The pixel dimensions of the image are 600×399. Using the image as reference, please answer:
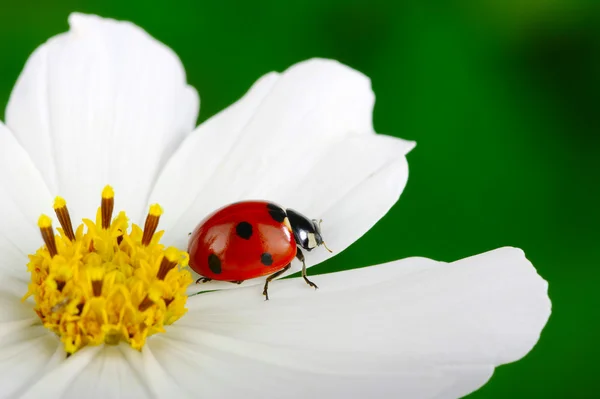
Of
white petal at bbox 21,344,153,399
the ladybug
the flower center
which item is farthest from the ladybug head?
white petal at bbox 21,344,153,399

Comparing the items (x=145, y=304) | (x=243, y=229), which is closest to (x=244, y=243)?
(x=243, y=229)

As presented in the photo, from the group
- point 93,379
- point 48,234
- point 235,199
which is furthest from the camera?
point 235,199

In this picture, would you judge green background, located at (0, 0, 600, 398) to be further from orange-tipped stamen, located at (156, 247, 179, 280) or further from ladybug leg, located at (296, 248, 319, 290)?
orange-tipped stamen, located at (156, 247, 179, 280)

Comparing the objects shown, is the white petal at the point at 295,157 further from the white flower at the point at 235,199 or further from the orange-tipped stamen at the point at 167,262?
the orange-tipped stamen at the point at 167,262

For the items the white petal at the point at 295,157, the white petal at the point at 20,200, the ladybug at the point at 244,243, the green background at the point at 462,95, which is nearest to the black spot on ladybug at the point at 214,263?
the ladybug at the point at 244,243

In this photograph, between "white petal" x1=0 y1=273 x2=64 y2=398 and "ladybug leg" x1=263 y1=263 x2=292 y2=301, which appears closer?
"white petal" x1=0 y1=273 x2=64 y2=398

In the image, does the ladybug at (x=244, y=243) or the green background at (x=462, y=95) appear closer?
the ladybug at (x=244, y=243)

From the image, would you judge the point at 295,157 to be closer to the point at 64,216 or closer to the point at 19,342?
the point at 64,216
